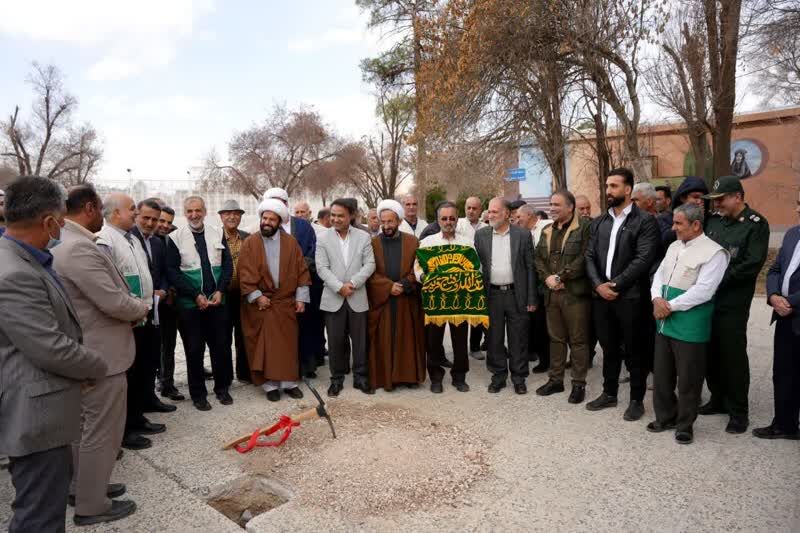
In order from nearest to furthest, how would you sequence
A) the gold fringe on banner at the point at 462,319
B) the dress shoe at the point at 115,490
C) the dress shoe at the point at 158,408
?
the dress shoe at the point at 115,490, the dress shoe at the point at 158,408, the gold fringe on banner at the point at 462,319

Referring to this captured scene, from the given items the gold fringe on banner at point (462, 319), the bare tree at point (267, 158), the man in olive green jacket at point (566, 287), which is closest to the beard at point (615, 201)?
the man in olive green jacket at point (566, 287)

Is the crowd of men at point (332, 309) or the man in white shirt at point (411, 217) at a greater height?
the man in white shirt at point (411, 217)

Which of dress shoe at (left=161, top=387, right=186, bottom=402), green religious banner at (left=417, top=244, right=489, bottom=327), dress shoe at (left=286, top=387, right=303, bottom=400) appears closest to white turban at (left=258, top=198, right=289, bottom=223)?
green religious banner at (left=417, top=244, right=489, bottom=327)

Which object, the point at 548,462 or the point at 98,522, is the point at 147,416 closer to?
the point at 98,522

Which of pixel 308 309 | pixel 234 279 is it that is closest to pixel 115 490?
pixel 234 279

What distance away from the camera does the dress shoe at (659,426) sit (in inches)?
176

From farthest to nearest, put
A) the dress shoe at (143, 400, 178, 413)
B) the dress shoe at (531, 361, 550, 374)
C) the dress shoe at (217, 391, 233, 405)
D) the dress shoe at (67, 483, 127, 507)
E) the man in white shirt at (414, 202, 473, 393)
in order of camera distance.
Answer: the dress shoe at (531, 361, 550, 374), the man in white shirt at (414, 202, 473, 393), the dress shoe at (217, 391, 233, 405), the dress shoe at (143, 400, 178, 413), the dress shoe at (67, 483, 127, 507)

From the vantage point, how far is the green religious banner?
5.58 meters

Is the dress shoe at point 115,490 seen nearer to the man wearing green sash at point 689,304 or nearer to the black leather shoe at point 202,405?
the black leather shoe at point 202,405

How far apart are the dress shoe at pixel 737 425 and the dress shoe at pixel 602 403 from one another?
94 cm

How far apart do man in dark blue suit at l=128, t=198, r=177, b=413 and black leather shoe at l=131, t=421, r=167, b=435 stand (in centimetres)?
20

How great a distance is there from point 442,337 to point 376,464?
2.09 meters

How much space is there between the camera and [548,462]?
3949 mm

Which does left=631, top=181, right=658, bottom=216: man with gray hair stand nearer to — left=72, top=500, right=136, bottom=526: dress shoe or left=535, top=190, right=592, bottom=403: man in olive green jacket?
left=535, top=190, right=592, bottom=403: man in olive green jacket
